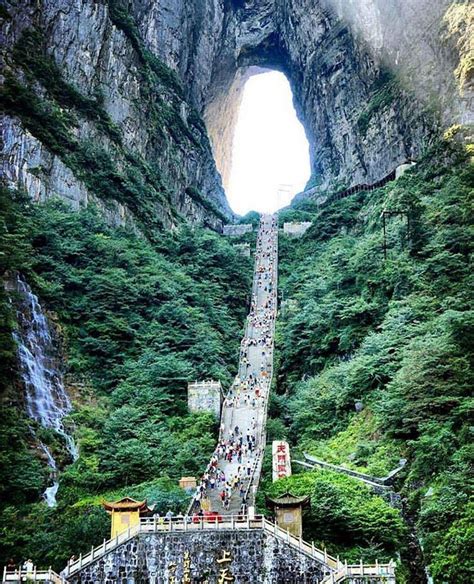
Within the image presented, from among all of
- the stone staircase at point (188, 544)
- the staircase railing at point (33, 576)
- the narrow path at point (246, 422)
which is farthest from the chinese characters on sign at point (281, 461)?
the staircase railing at point (33, 576)

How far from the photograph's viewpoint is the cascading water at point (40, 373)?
3106cm

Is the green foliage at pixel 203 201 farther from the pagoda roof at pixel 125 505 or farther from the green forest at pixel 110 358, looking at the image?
the pagoda roof at pixel 125 505

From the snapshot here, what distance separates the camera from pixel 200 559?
844 inches

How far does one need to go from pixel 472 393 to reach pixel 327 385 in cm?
1094

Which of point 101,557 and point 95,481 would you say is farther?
point 95,481

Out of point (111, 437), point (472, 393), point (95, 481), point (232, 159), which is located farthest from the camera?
point (232, 159)

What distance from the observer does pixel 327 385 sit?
116 ft

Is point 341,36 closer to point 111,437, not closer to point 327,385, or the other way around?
point 327,385

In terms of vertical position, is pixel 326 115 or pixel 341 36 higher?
pixel 341 36

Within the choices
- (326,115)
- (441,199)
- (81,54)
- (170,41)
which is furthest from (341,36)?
(441,199)

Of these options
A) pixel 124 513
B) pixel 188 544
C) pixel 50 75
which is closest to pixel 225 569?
pixel 188 544

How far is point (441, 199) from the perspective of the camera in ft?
141

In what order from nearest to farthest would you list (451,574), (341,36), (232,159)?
(451,574)
(341,36)
(232,159)

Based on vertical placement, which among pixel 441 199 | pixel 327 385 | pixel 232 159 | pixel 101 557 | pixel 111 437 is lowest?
pixel 101 557
